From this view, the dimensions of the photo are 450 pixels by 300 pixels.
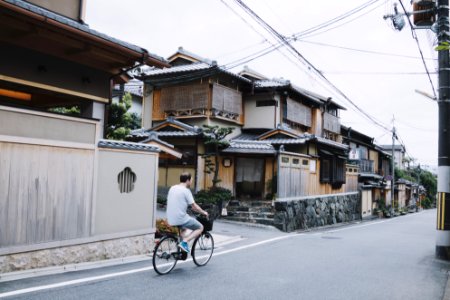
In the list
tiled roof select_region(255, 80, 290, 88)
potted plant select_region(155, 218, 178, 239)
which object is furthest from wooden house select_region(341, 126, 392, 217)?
potted plant select_region(155, 218, 178, 239)

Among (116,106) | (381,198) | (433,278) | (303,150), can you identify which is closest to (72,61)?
(116,106)

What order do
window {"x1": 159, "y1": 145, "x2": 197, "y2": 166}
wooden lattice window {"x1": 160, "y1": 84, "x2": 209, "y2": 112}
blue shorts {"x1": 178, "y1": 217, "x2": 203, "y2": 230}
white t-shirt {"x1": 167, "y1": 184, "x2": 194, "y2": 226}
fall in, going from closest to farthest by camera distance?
1. white t-shirt {"x1": 167, "y1": 184, "x2": 194, "y2": 226}
2. blue shorts {"x1": 178, "y1": 217, "x2": 203, "y2": 230}
3. window {"x1": 159, "y1": 145, "x2": 197, "y2": 166}
4. wooden lattice window {"x1": 160, "y1": 84, "x2": 209, "y2": 112}

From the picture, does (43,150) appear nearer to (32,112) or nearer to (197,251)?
(32,112)

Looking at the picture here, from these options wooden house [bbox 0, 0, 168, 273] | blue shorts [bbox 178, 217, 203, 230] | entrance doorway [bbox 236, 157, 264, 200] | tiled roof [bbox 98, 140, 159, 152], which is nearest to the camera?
wooden house [bbox 0, 0, 168, 273]

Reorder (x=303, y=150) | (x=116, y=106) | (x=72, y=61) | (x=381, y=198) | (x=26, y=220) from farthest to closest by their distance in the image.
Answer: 1. (x=381, y=198)
2. (x=303, y=150)
3. (x=116, y=106)
4. (x=72, y=61)
5. (x=26, y=220)

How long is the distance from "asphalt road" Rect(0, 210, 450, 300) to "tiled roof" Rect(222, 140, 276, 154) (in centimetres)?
1007

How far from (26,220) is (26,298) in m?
2.07

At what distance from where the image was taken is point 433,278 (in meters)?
8.66

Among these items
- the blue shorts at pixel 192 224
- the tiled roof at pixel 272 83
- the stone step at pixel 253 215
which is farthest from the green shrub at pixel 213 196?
the blue shorts at pixel 192 224

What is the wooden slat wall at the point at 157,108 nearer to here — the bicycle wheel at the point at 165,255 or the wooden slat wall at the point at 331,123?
the wooden slat wall at the point at 331,123

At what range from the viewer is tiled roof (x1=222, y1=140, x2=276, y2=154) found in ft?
70.4

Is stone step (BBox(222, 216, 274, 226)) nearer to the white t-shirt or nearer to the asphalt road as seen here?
the asphalt road

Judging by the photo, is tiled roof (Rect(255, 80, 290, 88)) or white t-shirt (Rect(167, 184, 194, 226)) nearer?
white t-shirt (Rect(167, 184, 194, 226))

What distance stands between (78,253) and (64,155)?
2224 millimetres
